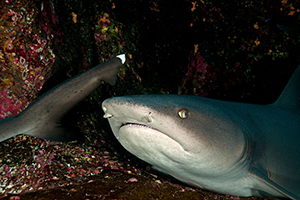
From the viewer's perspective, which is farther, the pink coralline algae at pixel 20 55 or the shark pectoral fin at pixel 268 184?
the pink coralline algae at pixel 20 55

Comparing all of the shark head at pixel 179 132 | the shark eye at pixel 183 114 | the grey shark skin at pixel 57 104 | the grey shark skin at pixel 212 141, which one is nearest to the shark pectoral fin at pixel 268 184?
the grey shark skin at pixel 212 141

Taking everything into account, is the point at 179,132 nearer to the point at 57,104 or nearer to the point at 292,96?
the point at 57,104

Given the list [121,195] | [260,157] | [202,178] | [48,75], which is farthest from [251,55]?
[48,75]

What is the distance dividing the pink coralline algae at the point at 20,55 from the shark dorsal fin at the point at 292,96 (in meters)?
3.76

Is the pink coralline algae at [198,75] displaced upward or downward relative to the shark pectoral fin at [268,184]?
upward

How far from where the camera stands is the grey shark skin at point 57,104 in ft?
6.61

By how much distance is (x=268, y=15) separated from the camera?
360 centimetres

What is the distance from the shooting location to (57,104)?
210cm

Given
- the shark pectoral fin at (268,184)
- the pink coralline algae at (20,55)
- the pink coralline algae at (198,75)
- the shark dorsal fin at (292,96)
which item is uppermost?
the pink coralline algae at (20,55)

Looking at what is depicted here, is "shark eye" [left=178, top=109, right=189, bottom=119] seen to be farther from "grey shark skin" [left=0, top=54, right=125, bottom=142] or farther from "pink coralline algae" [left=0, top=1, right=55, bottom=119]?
"pink coralline algae" [left=0, top=1, right=55, bottom=119]

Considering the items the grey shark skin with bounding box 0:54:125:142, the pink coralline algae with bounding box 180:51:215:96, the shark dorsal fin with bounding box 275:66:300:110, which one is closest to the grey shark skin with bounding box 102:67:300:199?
the shark dorsal fin with bounding box 275:66:300:110

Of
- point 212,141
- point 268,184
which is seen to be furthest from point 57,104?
point 268,184

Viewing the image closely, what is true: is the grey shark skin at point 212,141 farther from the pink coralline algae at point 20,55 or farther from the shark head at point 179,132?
the pink coralline algae at point 20,55

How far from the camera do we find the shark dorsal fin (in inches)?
116
